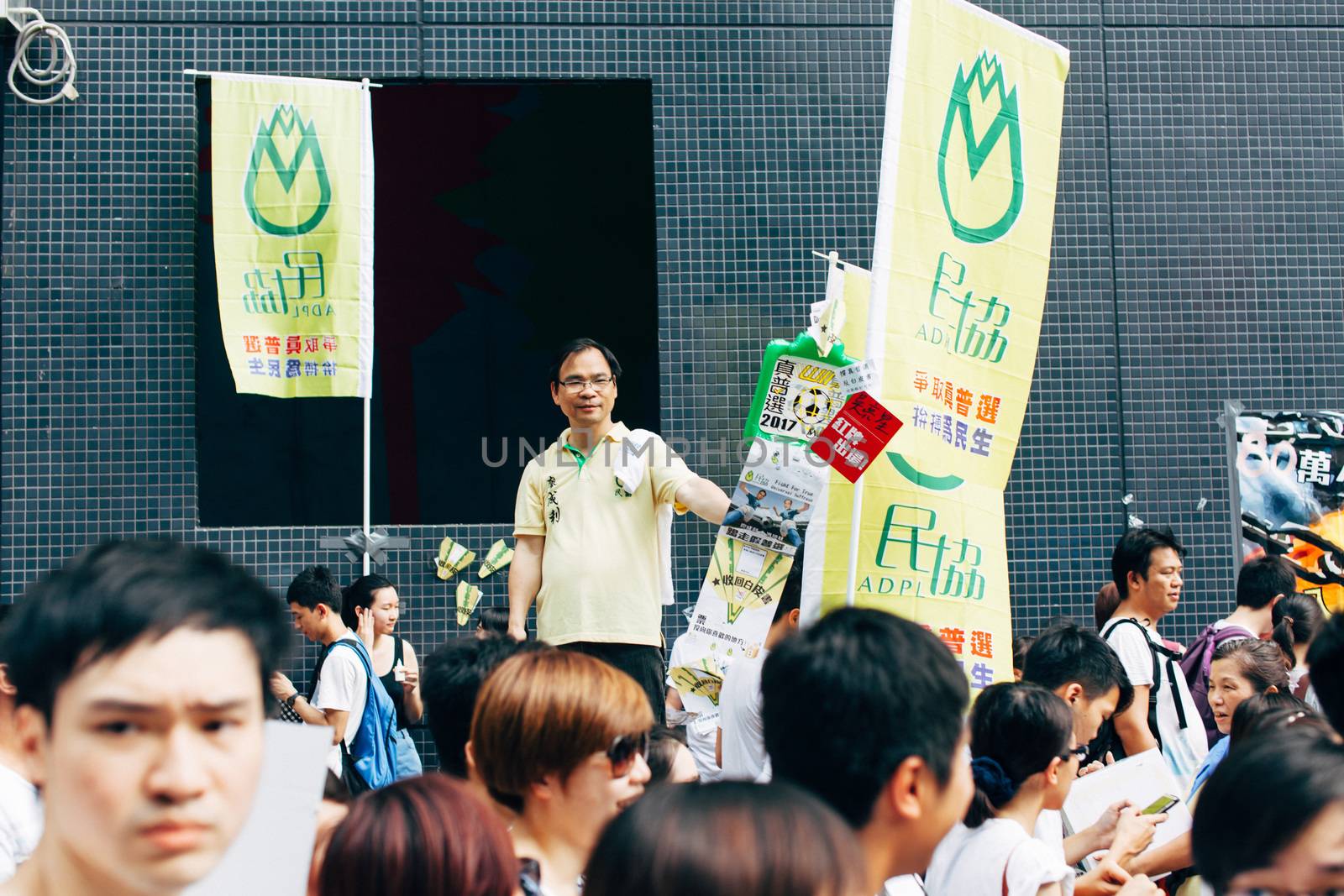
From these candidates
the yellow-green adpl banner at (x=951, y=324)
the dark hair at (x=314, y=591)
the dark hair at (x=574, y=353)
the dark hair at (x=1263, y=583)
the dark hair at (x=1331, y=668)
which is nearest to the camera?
the dark hair at (x=1331, y=668)

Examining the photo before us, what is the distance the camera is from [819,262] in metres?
7.72

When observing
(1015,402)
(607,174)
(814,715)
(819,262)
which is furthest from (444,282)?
(814,715)

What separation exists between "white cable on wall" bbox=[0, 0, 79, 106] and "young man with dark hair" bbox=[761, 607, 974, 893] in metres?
6.57

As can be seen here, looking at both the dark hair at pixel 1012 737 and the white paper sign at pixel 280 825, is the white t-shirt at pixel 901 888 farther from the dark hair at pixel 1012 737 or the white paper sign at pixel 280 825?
the white paper sign at pixel 280 825

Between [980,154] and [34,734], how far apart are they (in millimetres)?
3754

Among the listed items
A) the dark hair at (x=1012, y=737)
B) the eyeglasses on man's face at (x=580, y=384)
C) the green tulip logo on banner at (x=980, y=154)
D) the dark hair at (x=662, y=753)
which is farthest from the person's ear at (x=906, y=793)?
the eyeglasses on man's face at (x=580, y=384)

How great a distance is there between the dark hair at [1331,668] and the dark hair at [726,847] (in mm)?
1042

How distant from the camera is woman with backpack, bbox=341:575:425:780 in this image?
6.42 m

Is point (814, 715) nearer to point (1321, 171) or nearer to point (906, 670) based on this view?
point (906, 670)

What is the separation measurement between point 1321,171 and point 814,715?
23.1 feet

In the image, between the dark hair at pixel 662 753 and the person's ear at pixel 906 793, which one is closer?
the person's ear at pixel 906 793

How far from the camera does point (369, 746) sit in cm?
589

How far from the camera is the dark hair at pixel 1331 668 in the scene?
2248mm

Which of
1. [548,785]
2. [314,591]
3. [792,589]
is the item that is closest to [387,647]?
[314,591]
